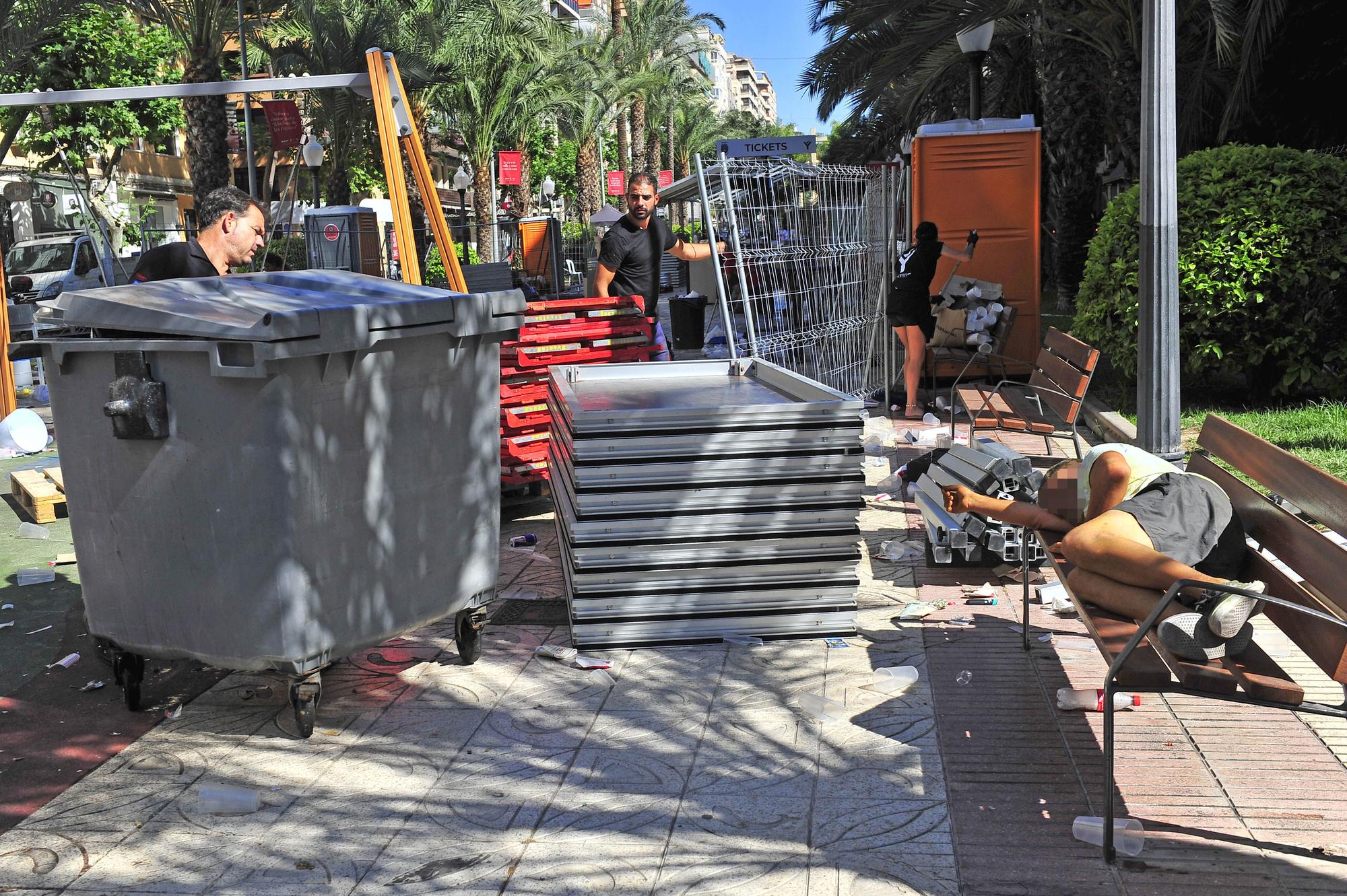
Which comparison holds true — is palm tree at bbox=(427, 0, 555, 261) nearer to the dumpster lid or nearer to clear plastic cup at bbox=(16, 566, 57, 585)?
clear plastic cup at bbox=(16, 566, 57, 585)

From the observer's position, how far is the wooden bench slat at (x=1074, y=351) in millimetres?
6922

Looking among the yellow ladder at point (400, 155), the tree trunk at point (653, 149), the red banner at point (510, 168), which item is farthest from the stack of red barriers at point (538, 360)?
the tree trunk at point (653, 149)

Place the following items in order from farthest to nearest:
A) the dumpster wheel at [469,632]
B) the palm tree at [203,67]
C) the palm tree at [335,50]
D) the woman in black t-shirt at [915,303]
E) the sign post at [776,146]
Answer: the palm tree at [335,50], the palm tree at [203,67], the sign post at [776,146], the woman in black t-shirt at [915,303], the dumpster wheel at [469,632]

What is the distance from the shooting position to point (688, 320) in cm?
1758

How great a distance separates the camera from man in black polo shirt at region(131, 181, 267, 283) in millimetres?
5320

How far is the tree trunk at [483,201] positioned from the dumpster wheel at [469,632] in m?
28.4

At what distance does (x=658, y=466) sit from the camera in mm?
4996

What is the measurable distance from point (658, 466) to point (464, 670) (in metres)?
Result: 1.11

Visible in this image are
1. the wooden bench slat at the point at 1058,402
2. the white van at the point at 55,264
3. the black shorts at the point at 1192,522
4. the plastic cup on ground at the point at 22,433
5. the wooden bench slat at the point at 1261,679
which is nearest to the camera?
the wooden bench slat at the point at 1261,679

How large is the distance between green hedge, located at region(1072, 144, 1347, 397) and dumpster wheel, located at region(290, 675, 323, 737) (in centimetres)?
679

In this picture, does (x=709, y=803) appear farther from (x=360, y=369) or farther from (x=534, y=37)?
(x=534, y=37)

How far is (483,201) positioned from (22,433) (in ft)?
89.5

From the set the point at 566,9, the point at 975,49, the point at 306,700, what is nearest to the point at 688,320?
the point at 975,49

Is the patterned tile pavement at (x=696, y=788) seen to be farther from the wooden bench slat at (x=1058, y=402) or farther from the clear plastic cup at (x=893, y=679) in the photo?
the wooden bench slat at (x=1058, y=402)
